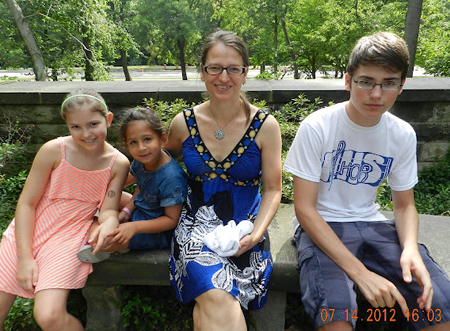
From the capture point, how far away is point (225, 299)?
1573 millimetres

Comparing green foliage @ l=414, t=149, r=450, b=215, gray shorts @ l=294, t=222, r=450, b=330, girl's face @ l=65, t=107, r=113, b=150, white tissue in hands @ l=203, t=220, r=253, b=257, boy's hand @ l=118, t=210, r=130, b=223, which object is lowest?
green foliage @ l=414, t=149, r=450, b=215

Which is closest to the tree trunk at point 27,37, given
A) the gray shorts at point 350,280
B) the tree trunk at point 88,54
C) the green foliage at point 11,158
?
the tree trunk at point 88,54

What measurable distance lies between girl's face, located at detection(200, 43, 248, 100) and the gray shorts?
2.97 ft

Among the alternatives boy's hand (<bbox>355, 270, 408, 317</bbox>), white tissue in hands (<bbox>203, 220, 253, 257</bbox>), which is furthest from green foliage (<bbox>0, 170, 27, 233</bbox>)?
boy's hand (<bbox>355, 270, 408, 317</bbox>)

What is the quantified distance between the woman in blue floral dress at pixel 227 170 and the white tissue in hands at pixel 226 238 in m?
0.03

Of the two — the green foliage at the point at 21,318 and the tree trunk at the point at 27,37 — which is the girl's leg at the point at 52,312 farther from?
the tree trunk at the point at 27,37

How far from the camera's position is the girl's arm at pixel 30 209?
1.79 m

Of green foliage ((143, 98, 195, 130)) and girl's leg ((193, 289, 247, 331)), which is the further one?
green foliage ((143, 98, 195, 130))

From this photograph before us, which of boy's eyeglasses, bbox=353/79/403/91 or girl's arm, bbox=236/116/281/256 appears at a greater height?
boy's eyeglasses, bbox=353/79/403/91

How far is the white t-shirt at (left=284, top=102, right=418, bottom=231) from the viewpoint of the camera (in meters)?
1.81

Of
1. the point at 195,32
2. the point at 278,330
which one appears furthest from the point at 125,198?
the point at 195,32

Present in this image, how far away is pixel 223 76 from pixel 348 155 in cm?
80

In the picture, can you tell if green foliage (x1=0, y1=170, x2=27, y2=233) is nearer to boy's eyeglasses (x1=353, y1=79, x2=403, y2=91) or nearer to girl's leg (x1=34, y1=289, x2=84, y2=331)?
girl's leg (x1=34, y1=289, x2=84, y2=331)

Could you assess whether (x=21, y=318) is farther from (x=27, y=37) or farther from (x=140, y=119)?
(x=27, y=37)
